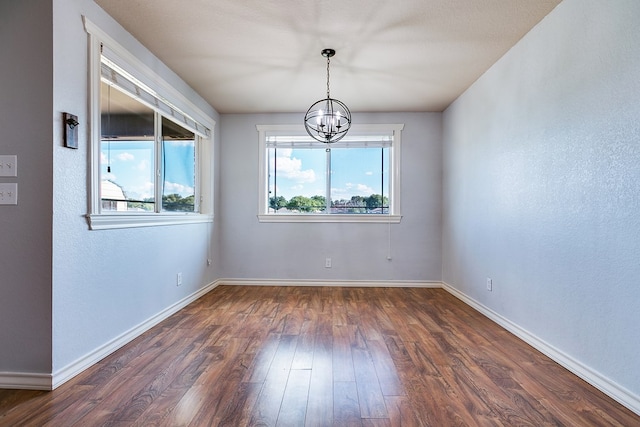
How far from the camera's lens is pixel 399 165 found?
4668mm

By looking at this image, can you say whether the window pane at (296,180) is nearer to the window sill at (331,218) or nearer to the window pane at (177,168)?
the window sill at (331,218)

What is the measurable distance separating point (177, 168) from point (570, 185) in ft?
11.6

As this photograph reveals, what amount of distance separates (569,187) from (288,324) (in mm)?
2368

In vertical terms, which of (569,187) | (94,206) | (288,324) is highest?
(569,187)

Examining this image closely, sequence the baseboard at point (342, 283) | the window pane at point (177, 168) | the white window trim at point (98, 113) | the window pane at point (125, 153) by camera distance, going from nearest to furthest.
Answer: the white window trim at point (98, 113) < the window pane at point (125, 153) < the window pane at point (177, 168) < the baseboard at point (342, 283)

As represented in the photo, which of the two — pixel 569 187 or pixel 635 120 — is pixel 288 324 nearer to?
pixel 569 187

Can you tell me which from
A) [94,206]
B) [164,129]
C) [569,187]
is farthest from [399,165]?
[94,206]

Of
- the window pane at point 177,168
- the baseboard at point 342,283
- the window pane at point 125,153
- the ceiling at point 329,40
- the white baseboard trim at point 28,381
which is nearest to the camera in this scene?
the white baseboard trim at point 28,381

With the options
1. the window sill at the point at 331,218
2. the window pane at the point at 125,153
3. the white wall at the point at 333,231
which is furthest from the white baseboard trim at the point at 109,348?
the window sill at the point at 331,218

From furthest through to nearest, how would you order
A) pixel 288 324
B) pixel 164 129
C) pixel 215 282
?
pixel 215 282 < pixel 164 129 < pixel 288 324

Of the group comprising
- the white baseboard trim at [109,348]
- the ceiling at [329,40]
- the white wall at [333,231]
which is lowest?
the white baseboard trim at [109,348]

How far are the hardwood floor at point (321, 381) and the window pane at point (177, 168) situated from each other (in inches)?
50.5

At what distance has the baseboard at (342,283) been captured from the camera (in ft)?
15.2

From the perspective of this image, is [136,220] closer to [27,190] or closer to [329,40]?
[27,190]
